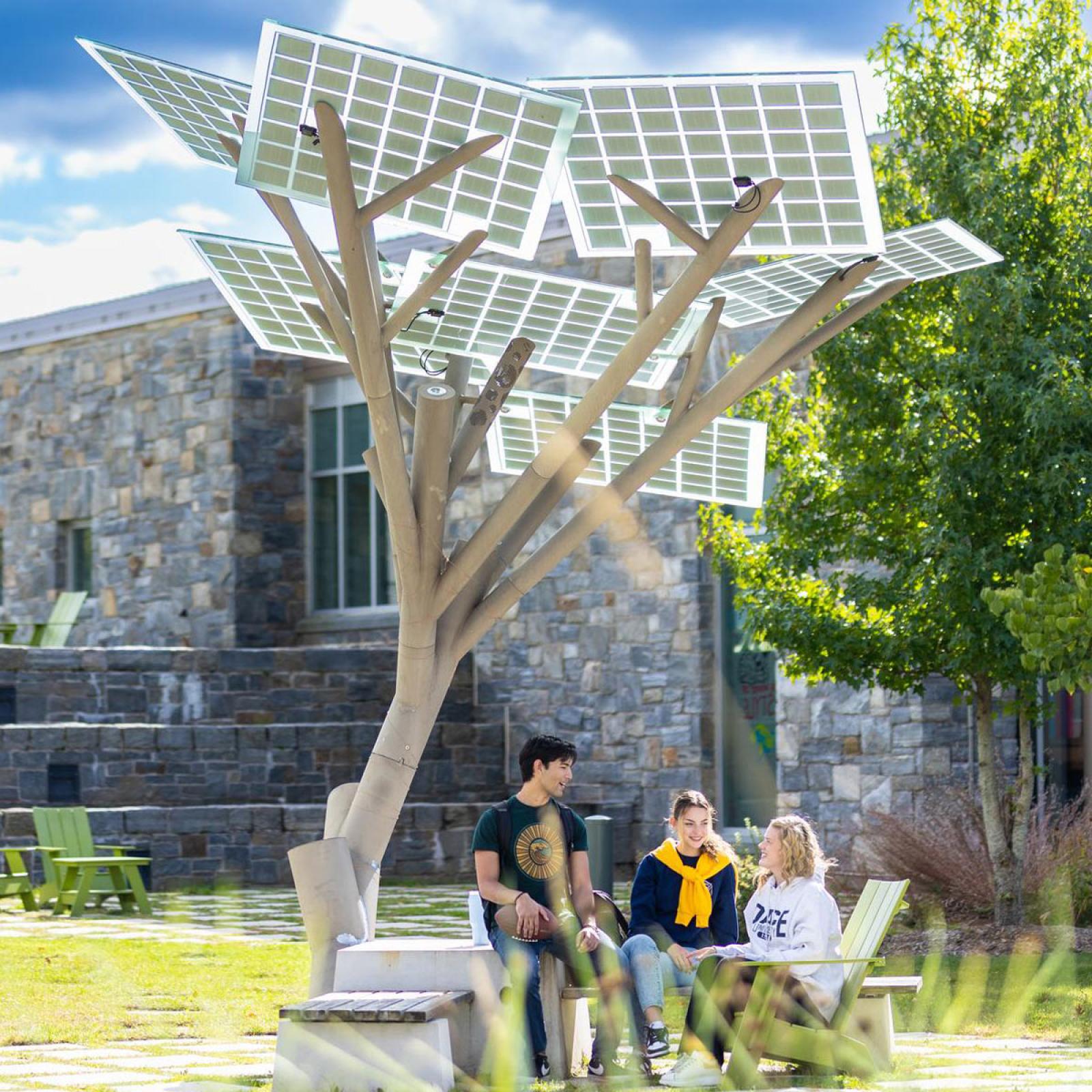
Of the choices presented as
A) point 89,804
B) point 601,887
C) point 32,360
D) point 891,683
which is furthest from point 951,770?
point 32,360

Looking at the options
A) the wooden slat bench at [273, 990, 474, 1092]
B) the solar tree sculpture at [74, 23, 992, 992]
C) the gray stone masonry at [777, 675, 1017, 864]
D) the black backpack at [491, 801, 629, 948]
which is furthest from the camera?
the gray stone masonry at [777, 675, 1017, 864]

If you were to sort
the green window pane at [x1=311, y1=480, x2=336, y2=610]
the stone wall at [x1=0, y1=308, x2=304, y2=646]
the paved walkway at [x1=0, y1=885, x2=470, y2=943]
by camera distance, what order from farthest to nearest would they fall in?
1. the green window pane at [x1=311, y1=480, x2=336, y2=610]
2. the stone wall at [x1=0, y1=308, x2=304, y2=646]
3. the paved walkway at [x1=0, y1=885, x2=470, y2=943]

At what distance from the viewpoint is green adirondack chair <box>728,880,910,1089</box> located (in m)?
7.80

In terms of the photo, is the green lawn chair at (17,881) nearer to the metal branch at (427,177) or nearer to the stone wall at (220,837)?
the stone wall at (220,837)

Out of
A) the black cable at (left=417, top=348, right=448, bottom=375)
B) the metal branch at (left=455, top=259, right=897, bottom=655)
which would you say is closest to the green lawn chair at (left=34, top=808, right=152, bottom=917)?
the black cable at (left=417, top=348, right=448, bottom=375)

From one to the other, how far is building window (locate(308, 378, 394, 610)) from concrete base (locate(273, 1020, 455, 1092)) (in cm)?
1684

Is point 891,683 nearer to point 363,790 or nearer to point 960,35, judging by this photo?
point 960,35

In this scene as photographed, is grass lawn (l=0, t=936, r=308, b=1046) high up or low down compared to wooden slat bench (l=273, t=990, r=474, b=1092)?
down

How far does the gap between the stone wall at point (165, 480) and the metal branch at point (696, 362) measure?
15639 mm

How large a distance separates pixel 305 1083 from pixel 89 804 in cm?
1274

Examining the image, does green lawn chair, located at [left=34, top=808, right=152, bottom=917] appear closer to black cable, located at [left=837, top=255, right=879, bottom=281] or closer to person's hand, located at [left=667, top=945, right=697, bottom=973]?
person's hand, located at [left=667, top=945, right=697, bottom=973]

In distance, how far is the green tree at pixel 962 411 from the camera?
13250 mm

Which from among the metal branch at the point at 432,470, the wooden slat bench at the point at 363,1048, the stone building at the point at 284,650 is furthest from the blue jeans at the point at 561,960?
the stone building at the point at 284,650

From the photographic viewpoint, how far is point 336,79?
26.5ft
